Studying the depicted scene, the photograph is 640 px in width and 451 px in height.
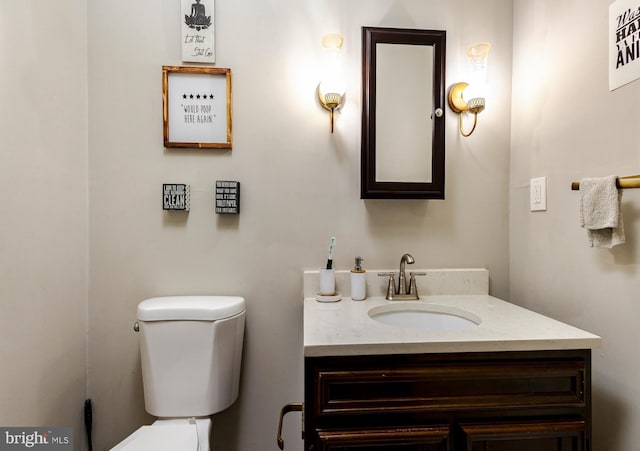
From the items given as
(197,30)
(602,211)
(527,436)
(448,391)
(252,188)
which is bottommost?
(527,436)

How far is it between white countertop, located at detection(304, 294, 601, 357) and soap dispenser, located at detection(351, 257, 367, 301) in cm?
20

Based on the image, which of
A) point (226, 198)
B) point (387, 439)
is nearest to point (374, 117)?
point (226, 198)

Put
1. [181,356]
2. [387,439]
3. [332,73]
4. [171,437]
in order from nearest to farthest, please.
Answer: [387,439]
[171,437]
[181,356]
[332,73]

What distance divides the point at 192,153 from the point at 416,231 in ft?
3.22

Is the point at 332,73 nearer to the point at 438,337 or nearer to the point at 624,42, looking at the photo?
the point at 624,42

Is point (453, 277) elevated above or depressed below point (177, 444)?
above

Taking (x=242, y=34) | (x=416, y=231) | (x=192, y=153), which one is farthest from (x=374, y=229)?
(x=242, y=34)

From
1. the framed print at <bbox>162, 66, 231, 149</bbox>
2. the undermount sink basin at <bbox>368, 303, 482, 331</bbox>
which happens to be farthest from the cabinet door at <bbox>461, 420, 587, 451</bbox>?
the framed print at <bbox>162, 66, 231, 149</bbox>

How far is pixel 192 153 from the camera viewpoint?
1.26m

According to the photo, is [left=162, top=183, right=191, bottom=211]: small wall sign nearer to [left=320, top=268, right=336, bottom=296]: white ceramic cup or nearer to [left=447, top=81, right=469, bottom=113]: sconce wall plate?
[left=320, top=268, right=336, bottom=296]: white ceramic cup

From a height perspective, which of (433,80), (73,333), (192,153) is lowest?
(73,333)

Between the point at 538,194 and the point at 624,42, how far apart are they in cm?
50

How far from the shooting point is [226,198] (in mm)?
1248

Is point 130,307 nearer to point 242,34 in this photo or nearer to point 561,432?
point 242,34
